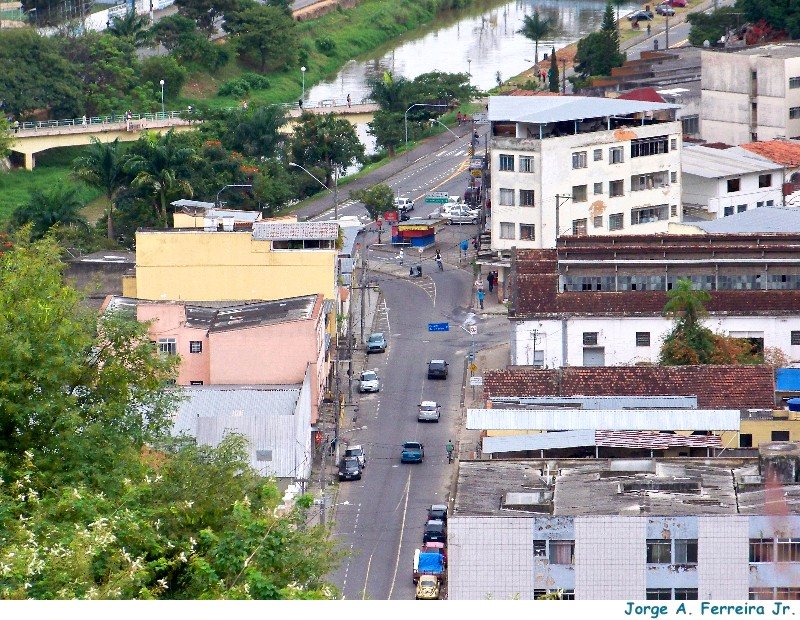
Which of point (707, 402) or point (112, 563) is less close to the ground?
point (112, 563)

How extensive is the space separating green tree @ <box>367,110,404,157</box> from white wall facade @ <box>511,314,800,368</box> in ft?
96.4

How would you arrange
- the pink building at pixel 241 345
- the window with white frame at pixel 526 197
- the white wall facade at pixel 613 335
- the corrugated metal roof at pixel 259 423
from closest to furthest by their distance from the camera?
1. the corrugated metal roof at pixel 259 423
2. the pink building at pixel 241 345
3. the white wall facade at pixel 613 335
4. the window with white frame at pixel 526 197

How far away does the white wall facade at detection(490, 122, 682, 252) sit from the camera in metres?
50.5

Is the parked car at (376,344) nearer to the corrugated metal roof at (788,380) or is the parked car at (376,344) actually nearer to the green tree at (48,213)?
the corrugated metal roof at (788,380)

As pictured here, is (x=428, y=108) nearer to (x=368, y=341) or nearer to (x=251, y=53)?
(x=251, y=53)

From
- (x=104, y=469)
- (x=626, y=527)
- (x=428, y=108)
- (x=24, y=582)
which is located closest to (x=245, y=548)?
(x=24, y=582)

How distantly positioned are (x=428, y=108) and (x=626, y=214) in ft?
73.2

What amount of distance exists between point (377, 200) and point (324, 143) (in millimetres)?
6901

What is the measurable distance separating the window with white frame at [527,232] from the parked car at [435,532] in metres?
18.7

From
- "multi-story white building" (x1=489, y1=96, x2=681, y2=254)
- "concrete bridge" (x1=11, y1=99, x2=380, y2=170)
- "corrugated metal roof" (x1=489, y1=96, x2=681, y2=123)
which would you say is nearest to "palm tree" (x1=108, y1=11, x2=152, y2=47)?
"concrete bridge" (x1=11, y1=99, x2=380, y2=170)

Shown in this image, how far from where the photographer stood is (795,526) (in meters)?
26.6

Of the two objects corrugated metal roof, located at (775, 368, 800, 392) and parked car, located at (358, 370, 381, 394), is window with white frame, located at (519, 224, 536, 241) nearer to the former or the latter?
parked car, located at (358, 370, 381, 394)

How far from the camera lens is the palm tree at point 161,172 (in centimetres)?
5497

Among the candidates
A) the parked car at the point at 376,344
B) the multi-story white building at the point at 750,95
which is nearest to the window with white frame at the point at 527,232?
the parked car at the point at 376,344
